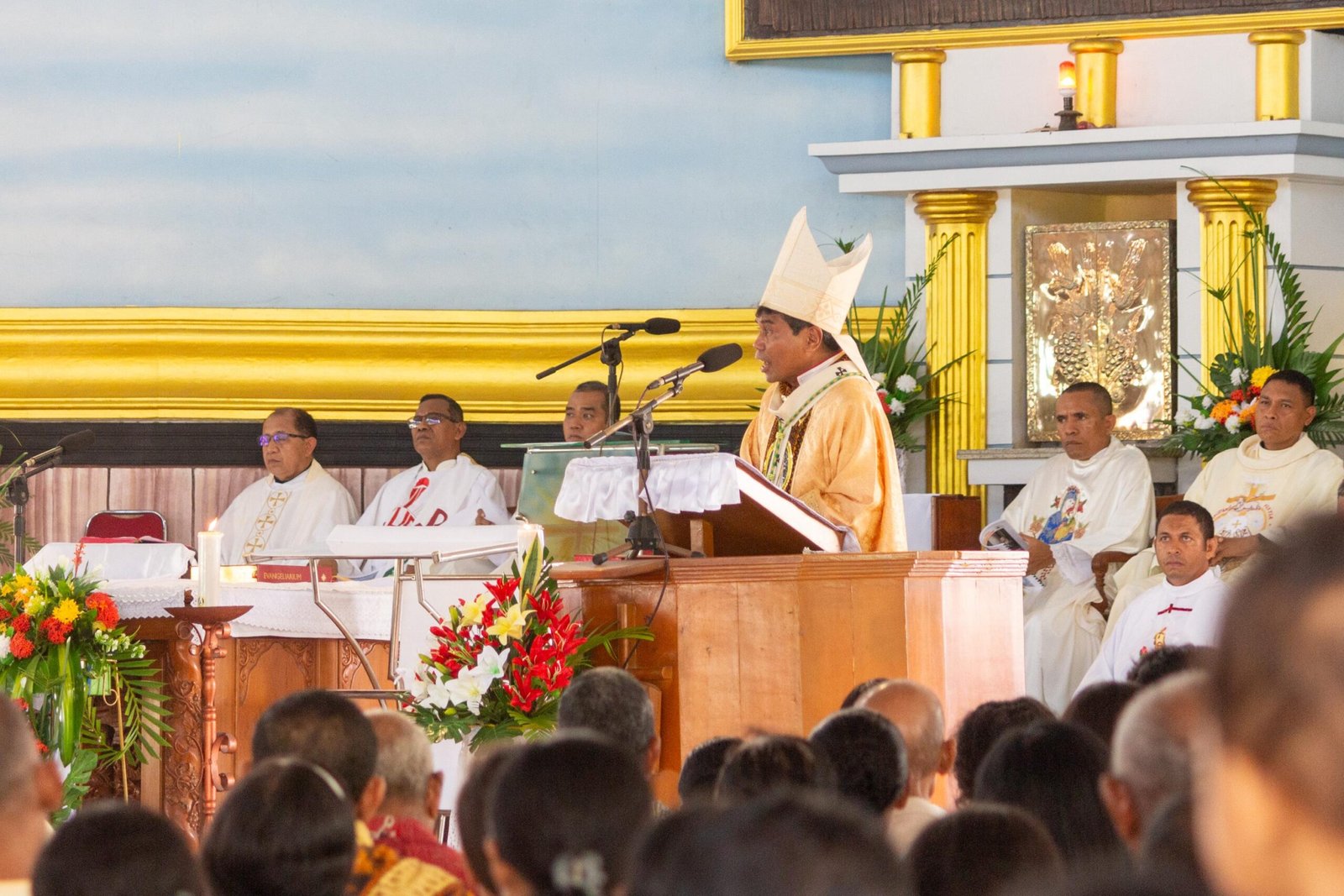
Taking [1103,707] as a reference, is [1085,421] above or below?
above

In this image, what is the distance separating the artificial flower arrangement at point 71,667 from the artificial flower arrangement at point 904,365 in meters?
3.47

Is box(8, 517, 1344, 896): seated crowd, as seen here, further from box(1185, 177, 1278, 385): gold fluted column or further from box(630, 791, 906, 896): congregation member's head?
box(1185, 177, 1278, 385): gold fluted column

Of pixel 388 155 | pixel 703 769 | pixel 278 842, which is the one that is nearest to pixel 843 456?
pixel 703 769

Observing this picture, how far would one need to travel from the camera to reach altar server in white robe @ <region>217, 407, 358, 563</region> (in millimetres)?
8141

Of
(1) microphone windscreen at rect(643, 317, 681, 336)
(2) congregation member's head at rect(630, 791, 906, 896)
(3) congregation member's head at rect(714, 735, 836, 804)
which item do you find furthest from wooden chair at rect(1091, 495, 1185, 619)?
(2) congregation member's head at rect(630, 791, 906, 896)

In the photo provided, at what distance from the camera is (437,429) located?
8031 mm

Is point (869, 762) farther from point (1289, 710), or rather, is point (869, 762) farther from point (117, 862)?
point (1289, 710)

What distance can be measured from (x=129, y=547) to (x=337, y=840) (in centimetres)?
501

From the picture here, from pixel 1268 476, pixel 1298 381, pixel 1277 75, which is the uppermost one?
pixel 1277 75

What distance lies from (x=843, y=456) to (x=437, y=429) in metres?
3.32

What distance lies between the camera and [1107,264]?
7645mm

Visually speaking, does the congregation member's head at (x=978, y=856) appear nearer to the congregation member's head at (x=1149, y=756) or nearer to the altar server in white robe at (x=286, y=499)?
the congregation member's head at (x=1149, y=756)

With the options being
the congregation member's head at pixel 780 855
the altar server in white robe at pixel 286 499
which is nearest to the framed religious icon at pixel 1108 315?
the altar server in white robe at pixel 286 499

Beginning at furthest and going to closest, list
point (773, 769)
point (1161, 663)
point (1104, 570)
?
point (1104, 570), point (1161, 663), point (773, 769)
